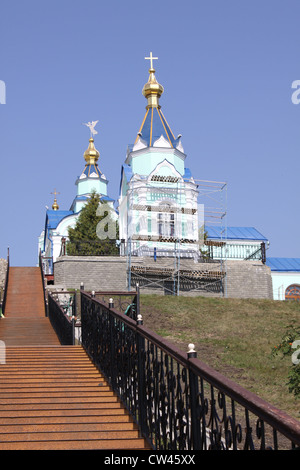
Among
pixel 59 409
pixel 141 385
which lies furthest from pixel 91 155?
pixel 141 385

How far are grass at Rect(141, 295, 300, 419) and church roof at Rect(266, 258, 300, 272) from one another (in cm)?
1603

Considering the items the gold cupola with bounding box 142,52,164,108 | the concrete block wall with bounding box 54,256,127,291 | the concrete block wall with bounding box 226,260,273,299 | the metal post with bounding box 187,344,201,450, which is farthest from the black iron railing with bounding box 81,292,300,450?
the gold cupola with bounding box 142,52,164,108

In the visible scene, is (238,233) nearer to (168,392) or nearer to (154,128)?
(154,128)

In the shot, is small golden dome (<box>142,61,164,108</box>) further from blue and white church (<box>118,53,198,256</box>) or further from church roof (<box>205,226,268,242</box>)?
church roof (<box>205,226,268,242</box>)

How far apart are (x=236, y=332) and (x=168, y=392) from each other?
13.3 metres

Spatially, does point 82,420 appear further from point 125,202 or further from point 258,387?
point 125,202

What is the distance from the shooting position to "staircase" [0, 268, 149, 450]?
471 centimetres

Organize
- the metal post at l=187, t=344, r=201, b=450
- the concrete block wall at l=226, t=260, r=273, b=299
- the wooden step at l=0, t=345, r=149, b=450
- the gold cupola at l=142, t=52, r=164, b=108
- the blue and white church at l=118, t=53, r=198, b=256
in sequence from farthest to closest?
the gold cupola at l=142, t=52, r=164, b=108, the blue and white church at l=118, t=53, r=198, b=256, the concrete block wall at l=226, t=260, r=273, b=299, the wooden step at l=0, t=345, r=149, b=450, the metal post at l=187, t=344, r=201, b=450

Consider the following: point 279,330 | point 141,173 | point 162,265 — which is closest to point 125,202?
point 141,173

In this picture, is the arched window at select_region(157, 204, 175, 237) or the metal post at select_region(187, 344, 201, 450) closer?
the metal post at select_region(187, 344, 201, 450)

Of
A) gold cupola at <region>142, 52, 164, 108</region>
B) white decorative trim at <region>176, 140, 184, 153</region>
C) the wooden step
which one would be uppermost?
gold cupola at <region>142, 52, 164, 108</region>

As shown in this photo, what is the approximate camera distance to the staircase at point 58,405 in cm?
471

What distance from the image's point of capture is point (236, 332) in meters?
17.2
